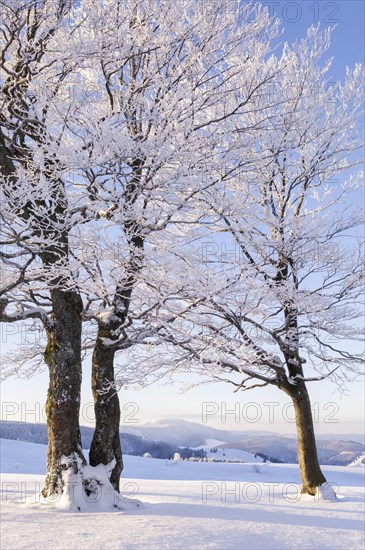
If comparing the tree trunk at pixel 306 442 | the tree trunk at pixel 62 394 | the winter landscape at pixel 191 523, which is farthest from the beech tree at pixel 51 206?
the tree trunk at pixel 306 442

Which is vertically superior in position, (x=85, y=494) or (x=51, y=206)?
(x=51, y=206)

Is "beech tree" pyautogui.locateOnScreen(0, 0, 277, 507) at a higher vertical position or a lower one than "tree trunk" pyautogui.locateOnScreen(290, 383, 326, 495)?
higher

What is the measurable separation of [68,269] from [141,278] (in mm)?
1363

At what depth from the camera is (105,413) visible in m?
9.60

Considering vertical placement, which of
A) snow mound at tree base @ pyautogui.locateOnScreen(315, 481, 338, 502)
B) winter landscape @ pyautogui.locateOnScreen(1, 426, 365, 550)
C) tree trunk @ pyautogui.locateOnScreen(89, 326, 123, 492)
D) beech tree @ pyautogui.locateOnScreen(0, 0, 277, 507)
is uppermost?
beech tree @ pyautogui.locateOnScreen(0, 0, 277, 507)

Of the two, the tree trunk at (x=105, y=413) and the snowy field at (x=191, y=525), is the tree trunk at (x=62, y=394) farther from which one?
the snowy field at (x=191, y=525)

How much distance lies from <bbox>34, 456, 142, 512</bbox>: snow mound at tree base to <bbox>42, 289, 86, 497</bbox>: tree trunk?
0.16 ft

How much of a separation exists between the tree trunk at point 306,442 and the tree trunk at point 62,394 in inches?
226

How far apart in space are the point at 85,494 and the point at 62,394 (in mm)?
1517

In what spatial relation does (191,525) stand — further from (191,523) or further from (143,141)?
(143,141)

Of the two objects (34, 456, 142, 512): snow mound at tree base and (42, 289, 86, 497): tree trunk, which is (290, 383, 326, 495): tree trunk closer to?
(34, 456, 142, 512): snow mound at tree base

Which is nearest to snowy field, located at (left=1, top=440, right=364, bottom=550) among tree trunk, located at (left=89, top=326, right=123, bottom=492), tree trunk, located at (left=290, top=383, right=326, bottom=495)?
tree trunk, located at (left=290, top=383, right=326, bottom=495)

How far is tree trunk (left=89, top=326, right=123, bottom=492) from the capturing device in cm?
941

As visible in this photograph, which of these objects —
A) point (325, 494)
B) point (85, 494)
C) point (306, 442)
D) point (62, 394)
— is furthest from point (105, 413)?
point (325, 494)
